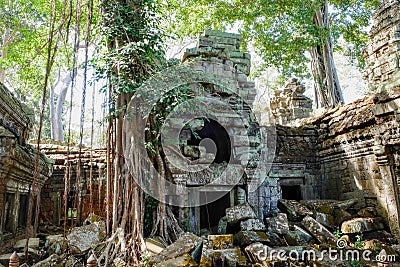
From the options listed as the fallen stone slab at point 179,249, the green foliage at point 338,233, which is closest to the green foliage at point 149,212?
the fallen stone slab at point 179,249

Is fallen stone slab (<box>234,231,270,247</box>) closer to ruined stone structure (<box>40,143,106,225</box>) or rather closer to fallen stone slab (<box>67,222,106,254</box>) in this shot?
fallen stone slab (<box>67,222,106,254</box>)

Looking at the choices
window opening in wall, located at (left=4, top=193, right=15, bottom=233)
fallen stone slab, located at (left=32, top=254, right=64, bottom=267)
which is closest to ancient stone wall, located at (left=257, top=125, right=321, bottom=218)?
fallen stone slab, located at (left=32, top=254, right=64, bottom=267)

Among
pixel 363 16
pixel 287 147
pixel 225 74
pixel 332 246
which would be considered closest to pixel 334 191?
pixel 287 147

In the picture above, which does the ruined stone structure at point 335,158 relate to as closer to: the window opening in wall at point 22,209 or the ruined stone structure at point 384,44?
the ruined stone structure at point 384,44

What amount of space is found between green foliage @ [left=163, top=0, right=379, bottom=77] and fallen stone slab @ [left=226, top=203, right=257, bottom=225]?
6255mm

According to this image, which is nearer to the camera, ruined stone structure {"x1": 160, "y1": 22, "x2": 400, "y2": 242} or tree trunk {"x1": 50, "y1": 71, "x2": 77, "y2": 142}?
ruined stone structure {"x1": 160, "y1": 22, "x2": 400, "y2": 242}

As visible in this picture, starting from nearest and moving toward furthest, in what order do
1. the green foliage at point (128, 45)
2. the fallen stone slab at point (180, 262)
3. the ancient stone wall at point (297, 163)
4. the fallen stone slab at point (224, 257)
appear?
the fallen stone slab at point (180, 262)
the fallen stone slab at point (224, 257)
the green foliage at point (128, 45)
the ancient stone wall at point (297, 163)

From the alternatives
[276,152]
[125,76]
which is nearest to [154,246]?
[125,76]

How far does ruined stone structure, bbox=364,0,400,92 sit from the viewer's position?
841 cm

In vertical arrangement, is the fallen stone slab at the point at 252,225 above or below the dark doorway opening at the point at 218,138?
below

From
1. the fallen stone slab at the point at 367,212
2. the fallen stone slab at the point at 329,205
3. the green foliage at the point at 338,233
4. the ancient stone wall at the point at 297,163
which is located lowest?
the green foliage at the point at 338,233

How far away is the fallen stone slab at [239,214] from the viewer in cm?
607

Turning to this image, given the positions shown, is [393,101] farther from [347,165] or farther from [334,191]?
[334,191]

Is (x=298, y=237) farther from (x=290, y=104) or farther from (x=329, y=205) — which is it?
(x=290, y=104)
